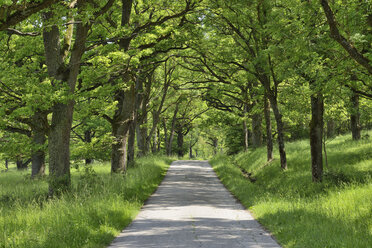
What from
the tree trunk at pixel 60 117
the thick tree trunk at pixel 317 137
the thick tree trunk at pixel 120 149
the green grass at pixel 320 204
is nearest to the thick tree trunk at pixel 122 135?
the thick tree trunk at pixel 120 149

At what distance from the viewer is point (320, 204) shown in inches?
372

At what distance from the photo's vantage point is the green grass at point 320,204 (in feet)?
21.8

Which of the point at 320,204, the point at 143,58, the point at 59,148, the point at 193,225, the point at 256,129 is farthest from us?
the point at 256,129

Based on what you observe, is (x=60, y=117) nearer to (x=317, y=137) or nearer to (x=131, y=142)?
(x=317, y=137)

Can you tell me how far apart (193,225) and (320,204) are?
3863 millimetres

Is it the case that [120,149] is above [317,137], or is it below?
below

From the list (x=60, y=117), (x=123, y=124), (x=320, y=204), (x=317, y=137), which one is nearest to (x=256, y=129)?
(x=123, y=124)

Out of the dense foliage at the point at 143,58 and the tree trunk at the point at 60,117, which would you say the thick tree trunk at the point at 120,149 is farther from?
the tree trunk at the point at 60,117

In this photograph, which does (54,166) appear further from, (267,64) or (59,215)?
(267,64)

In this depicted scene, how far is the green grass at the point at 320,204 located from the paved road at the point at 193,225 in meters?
0.46

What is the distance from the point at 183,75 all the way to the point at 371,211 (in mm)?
24305

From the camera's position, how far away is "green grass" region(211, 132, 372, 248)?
21.8 ft

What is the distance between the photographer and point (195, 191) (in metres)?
14.6

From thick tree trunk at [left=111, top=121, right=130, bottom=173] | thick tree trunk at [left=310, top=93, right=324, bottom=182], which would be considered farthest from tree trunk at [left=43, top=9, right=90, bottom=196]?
thick tree trunk at [left=310, top=93, right=324, bottom=182]
